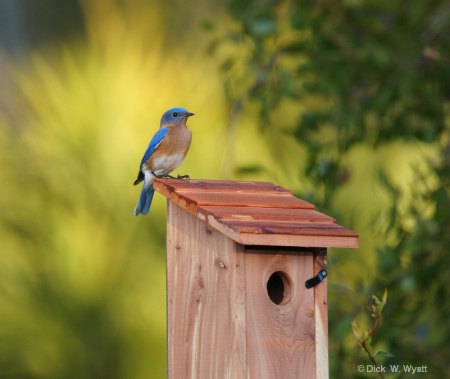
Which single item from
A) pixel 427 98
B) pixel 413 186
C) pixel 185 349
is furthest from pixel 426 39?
pixel 185 349

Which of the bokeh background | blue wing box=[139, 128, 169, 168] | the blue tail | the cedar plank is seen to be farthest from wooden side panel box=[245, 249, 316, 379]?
blue wing box=[139, 128, 169, 168]

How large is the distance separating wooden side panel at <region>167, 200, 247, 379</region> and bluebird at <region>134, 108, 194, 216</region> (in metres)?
1.02

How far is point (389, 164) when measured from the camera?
742 centimetres

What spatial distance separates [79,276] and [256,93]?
5.74 feet

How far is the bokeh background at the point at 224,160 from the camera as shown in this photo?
5.39 metres

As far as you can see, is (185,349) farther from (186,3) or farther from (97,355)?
(186,3)

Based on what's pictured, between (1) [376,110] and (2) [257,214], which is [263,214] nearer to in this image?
(2) [257,214]

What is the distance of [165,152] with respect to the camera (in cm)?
532

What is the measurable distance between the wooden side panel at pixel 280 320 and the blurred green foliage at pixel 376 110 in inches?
55.9

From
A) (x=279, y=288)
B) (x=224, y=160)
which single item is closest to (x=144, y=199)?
(x=224, y=160)

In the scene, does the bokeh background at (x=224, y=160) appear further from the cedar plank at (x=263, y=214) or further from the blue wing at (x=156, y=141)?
the cedar plank at (x=263, y=214)

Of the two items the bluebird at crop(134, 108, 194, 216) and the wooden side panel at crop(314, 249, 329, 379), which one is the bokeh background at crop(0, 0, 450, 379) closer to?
the bluebird at crop(134, 108, 194, 216)

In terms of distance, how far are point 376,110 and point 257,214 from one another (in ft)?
6.80

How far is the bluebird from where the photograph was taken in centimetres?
531
